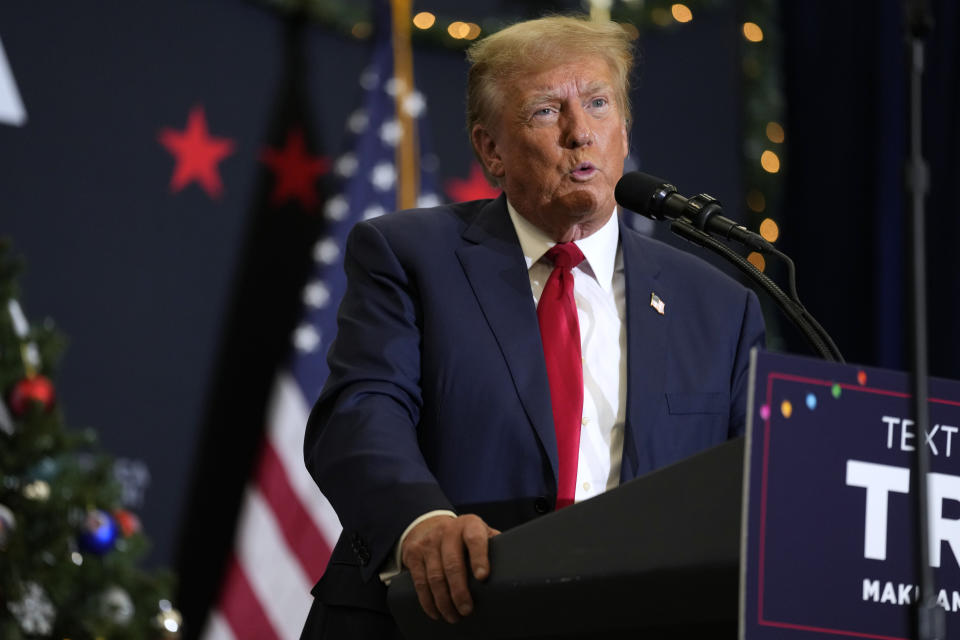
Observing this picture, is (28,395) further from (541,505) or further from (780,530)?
(780,530)

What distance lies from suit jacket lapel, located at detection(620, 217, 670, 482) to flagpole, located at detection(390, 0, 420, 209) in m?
2.39

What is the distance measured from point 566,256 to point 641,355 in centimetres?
21

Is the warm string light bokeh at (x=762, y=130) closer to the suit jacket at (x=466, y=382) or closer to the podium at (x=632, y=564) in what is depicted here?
the suit jacket at (x=466, y=382)

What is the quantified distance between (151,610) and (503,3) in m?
2.71

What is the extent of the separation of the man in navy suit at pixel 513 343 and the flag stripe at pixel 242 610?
7.32 feet

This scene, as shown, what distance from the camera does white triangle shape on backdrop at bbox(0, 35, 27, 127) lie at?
150 inches

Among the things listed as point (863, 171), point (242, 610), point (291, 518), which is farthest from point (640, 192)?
point (863, 171)

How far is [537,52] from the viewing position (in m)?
1.92

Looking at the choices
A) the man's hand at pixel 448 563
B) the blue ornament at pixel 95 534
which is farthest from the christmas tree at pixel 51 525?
the man's hand at pixel 448 563

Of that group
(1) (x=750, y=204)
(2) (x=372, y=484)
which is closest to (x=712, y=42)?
(1) (x=750, y=204)

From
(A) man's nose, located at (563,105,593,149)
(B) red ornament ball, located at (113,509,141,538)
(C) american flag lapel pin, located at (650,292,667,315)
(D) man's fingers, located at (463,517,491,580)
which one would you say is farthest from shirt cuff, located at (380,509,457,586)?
(B) red ornament ball, located at (113,509,141,538)

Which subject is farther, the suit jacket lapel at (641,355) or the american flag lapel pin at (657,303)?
the american flag lapel pin at (657,303)

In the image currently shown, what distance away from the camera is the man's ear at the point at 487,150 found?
2.03 meters

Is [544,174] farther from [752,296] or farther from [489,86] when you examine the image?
[752,296]
